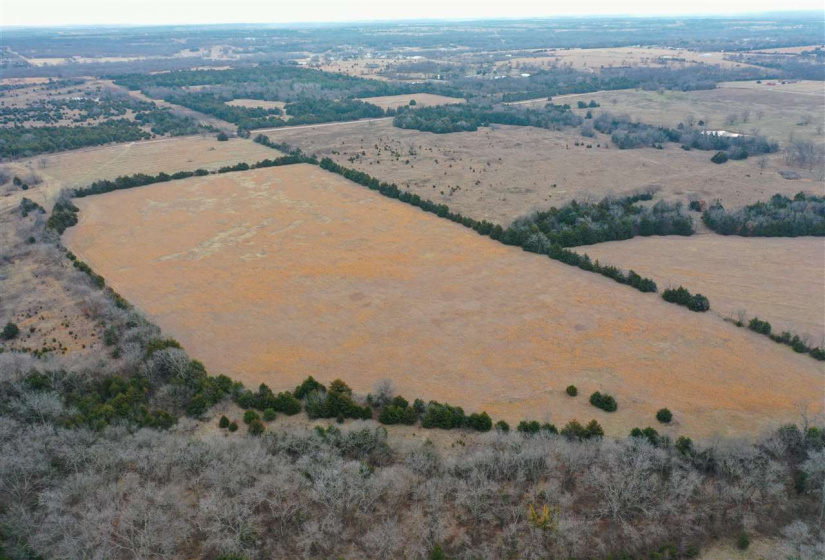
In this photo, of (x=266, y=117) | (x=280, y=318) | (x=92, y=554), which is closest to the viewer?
(x=92, y=554)

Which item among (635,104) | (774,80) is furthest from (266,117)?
(774,80)

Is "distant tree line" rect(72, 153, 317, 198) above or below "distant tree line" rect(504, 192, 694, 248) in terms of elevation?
above

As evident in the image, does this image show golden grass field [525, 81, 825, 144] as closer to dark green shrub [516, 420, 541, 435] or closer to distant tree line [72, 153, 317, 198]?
distant tree line [72, 153, 317, 198]

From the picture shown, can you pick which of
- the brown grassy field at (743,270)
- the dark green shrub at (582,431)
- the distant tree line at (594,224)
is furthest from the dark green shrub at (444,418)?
the distant tree line at (594,224)

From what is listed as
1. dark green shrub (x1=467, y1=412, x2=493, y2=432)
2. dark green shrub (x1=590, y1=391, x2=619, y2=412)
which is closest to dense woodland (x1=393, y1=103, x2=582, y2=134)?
dark green shrub (x1=590, y1=391, x2=619, y2=412)

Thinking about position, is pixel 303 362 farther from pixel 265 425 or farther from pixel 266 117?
pixel 266 117

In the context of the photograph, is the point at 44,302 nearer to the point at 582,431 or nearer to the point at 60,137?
the point at 582,431

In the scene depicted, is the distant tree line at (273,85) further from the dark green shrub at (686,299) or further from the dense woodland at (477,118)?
the dark green shrub at (686,299)
